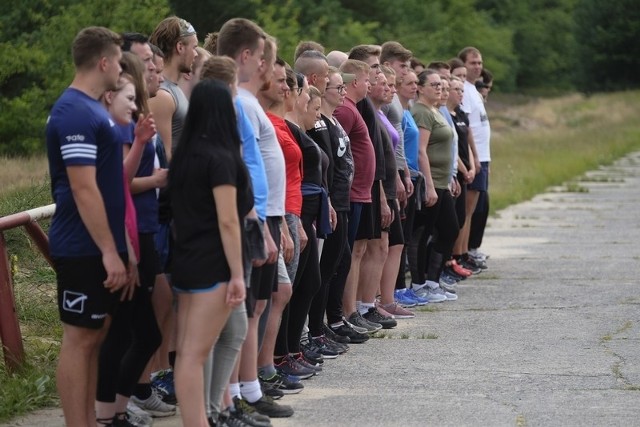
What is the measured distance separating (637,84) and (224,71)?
84262 millimetres

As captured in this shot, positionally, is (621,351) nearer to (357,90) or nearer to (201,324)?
(357,90)

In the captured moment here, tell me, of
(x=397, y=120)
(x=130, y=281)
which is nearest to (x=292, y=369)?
(x=130, y=281)

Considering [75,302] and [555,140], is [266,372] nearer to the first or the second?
[75,302]

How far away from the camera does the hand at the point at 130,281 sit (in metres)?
6.73

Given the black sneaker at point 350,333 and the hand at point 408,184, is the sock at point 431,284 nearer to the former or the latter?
the hand at point 408,184

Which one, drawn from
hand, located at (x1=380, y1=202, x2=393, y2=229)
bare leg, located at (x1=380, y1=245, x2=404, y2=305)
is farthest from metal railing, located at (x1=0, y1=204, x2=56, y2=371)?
bare leg, located at (x1=380, y1=245, x2=404, y2=305)

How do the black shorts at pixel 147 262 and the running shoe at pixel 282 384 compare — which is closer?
the black shorts at pixel 147 262

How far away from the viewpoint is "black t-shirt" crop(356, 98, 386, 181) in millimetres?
10836

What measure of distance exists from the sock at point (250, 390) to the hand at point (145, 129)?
60.3 inches

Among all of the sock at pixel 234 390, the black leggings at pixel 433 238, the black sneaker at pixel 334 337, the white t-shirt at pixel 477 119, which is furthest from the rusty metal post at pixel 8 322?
the white t-shirt at pixel 477 119

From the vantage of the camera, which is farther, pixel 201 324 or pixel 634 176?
pixel 634 176

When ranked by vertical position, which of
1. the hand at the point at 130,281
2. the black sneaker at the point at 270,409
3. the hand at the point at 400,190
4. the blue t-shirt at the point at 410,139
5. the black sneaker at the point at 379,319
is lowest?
the black sneaker at the point at 379,319

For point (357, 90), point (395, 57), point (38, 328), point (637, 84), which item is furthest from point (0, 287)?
point (637, 84)

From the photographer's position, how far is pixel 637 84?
88.2 meters
